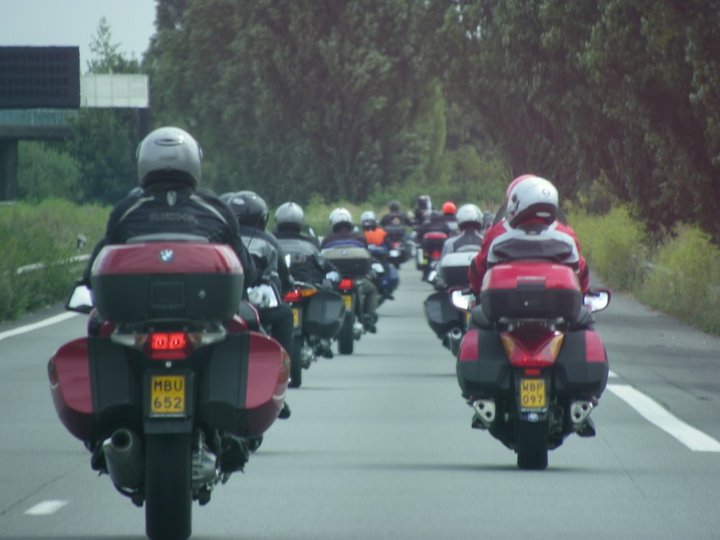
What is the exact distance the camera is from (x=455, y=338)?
752 inches

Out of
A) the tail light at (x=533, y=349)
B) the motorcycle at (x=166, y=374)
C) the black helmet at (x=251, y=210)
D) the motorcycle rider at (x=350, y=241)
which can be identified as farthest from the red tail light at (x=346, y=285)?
the motorcycle at (x=166, y=374)

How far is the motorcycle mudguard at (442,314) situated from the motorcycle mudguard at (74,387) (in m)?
10.6

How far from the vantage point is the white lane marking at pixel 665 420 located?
1437 centimetres

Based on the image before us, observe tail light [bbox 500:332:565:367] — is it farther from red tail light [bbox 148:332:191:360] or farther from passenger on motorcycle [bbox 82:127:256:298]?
red tail light [bbox 148:332:191:360]

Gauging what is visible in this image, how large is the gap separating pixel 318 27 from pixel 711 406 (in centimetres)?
7513

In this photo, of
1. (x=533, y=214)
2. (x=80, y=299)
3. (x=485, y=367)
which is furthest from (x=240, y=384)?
(x=533, y=214)

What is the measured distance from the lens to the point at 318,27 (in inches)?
3615

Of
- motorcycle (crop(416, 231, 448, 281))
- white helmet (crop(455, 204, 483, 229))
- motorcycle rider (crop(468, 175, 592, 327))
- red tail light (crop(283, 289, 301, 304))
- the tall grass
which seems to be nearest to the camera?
motorcycle rider (crop(468, 175, 592, 327))

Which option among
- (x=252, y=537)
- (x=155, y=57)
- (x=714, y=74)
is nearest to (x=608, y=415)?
(x=252, y=537)

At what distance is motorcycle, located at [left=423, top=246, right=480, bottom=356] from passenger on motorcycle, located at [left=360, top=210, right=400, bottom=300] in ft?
21.2

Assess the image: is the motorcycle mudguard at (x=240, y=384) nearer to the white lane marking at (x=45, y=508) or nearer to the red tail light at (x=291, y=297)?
the white lane marking at (x=45, y=508)


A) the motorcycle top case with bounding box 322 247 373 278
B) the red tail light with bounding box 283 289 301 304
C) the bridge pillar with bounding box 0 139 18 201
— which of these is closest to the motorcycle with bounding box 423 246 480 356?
the red tail light with bounding box 283 289 301 304

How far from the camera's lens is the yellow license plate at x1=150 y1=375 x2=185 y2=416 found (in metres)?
9.23

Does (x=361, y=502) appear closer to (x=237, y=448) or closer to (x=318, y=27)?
(x=237, y=448)
